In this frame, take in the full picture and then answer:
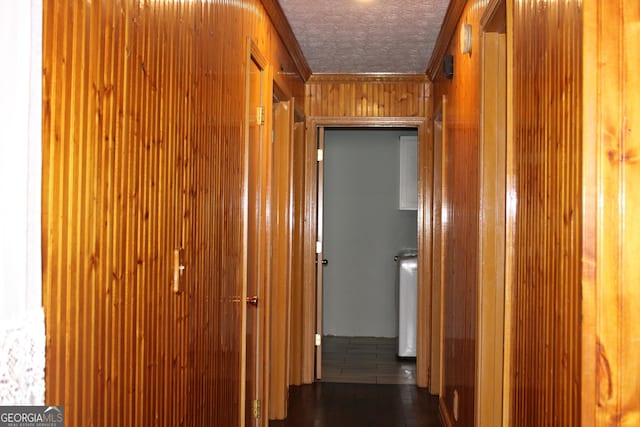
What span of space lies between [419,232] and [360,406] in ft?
4.85

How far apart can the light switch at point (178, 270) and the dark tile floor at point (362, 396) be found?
241 centimetres

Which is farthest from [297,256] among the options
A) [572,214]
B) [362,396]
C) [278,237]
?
[572,214]

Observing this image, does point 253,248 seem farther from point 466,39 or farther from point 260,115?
point 466,39

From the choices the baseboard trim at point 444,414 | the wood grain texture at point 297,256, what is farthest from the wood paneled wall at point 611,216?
the wood grain texture at point 297,256

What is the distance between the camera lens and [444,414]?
4262 mm

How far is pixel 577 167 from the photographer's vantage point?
4.94ft

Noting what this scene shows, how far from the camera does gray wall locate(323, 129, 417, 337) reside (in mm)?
7246

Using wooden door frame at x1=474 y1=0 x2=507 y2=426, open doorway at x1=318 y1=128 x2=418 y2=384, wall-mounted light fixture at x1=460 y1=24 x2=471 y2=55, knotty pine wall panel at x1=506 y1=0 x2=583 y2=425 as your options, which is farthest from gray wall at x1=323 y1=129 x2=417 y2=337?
knotty pine wall panel at x1=506 y1=0 x2=583 y2=425

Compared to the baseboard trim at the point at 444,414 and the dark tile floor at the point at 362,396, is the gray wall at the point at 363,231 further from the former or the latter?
the baseboard trim at the point at 444,414

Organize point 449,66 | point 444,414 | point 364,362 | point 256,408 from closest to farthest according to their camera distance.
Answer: point 256,408 → point 449,66 → point 444,414 → point 364,362

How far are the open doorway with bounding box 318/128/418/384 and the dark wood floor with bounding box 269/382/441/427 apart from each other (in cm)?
201

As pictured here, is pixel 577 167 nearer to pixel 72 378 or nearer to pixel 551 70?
pixel 551 70

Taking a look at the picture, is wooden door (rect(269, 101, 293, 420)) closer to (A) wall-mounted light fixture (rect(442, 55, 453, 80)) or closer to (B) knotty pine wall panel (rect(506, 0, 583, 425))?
(A) wall-mounted light fixture (rect(442, 55, 453, 80))

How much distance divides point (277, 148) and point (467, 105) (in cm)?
159
